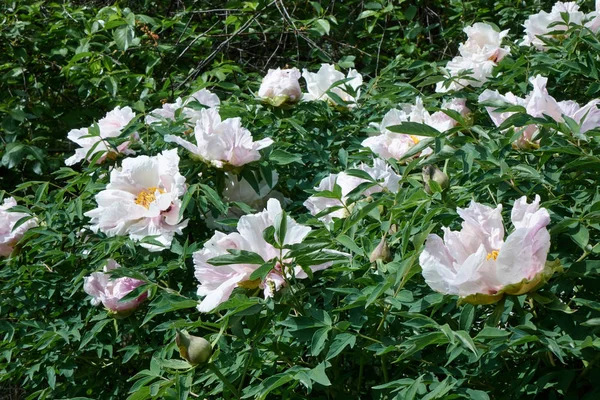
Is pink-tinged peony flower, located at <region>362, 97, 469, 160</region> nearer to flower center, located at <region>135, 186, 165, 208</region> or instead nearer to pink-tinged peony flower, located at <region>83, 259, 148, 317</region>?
flower center, located at <region>135, 186, 165, 208</region>

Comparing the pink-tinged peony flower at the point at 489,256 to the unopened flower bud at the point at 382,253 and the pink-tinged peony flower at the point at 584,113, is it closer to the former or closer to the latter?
the unopened flower bud at the point at 382,253

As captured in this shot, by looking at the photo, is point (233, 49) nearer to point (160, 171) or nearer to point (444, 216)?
point (160, 171)

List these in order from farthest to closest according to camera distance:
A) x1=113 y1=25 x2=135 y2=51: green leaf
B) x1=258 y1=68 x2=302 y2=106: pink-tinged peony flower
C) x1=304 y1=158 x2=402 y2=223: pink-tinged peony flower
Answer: x1=113 y1=25 x2=135 y2=51: green leaf, x1=258 y1=68 x2=302 y2=106: pink-tinged peony flower, x1=304 y1=158 x2=402 y2=223: pink-tinged peony flower

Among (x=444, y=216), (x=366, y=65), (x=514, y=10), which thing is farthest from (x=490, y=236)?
(x=366, y=65)

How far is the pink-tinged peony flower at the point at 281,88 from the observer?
7.04 ft

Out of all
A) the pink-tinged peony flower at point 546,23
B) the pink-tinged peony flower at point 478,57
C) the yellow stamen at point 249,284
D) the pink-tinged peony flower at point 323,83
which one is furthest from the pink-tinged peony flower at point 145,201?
the pink-tinged peony flower at point 546,23

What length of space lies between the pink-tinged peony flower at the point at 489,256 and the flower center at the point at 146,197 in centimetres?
77

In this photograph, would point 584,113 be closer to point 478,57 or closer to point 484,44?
point 478,57

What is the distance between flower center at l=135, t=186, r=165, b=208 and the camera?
1.84 metres

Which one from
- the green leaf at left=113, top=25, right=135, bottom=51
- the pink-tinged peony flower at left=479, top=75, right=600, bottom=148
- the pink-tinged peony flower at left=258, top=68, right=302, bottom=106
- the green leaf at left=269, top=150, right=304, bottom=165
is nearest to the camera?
the pink-tinged peony flower at left=479, top=75, right=600, bottom=148

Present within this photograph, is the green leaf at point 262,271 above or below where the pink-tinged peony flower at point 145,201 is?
above

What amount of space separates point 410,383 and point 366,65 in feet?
9.93

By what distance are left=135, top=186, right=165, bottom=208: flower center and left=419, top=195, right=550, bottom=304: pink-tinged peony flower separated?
30.3 inches

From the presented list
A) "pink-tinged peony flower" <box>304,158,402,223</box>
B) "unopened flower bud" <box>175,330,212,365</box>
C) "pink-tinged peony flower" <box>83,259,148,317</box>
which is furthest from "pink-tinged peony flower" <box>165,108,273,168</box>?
"unopened flower bud" <box>175,330,212,365</box>
